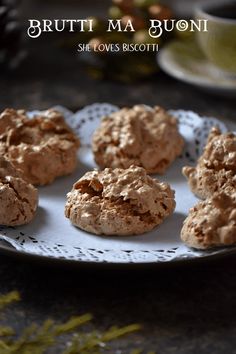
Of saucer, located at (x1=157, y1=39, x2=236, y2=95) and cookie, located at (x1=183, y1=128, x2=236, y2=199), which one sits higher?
saucer, located at (x1=157, y1=39, x2=236, y2=95)

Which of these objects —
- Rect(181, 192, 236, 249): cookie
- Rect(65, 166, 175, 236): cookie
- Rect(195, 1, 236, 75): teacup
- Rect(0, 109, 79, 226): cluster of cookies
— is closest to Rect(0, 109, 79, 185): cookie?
Rect(0, 109, 79, 226): cluster of cookies

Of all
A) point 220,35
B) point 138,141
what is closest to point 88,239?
point 138,141

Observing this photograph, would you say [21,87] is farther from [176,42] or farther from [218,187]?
[218,187]

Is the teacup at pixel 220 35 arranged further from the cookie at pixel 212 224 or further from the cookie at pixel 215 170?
the cookie at pixel 212 224

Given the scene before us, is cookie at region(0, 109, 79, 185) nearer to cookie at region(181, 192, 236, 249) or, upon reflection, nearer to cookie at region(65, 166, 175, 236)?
cookie at region(65, 166, 175, 236)

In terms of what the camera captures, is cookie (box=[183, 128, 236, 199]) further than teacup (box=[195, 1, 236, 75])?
No

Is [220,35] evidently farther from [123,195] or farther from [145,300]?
[145,300]

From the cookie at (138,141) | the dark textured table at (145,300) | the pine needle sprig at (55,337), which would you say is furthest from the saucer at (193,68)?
the pine needle sprig at (55,337)
